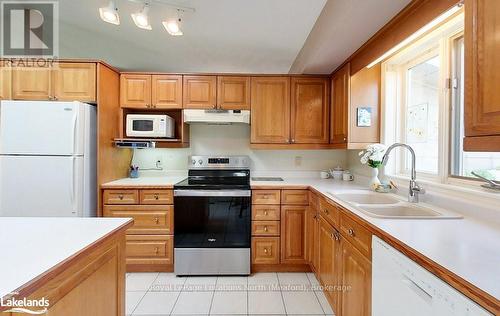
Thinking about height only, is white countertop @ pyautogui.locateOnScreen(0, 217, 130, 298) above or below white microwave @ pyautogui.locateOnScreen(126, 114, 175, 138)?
below

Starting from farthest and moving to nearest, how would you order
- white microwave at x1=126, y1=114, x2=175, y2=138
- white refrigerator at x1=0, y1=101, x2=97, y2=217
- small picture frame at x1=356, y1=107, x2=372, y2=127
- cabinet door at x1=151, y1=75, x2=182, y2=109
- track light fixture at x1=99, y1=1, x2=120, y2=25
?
1. cabinet door at x1=151, y1=75, x2=182, y2=109
2. white microwave at x1=126, y1=114, x2=175, y2=138
3. small picture frame at x1=356, y1=107, x2=372, y2=127
4. white refrigerator at x1=0, y1=101, x2=97, y2=217
5. track light fixture at x1=99, y1=1, x2=120, y2=25

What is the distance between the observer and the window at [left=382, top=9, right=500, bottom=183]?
1.60 m

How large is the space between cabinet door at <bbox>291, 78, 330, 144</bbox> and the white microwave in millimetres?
1464

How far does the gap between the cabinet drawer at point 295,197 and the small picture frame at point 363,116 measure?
86 centimetres

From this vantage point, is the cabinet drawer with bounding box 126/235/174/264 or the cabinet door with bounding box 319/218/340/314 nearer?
the cabinet door with bounding box 319/218/340/314

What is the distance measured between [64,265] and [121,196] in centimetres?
183

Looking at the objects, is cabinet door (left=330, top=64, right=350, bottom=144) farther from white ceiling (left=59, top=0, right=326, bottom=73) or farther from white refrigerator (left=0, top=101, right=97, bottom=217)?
white refrigerator (left=0, top=101, right=97, bottom=217)

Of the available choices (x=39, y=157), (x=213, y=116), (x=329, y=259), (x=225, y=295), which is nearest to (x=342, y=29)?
(x=213, y=116)

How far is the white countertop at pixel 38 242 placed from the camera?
0.71 m

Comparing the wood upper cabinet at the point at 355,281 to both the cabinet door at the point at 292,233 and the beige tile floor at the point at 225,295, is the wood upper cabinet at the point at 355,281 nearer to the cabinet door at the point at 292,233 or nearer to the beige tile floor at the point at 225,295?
the beige tile floor at the point at 225,295

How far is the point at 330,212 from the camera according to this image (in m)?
1.88

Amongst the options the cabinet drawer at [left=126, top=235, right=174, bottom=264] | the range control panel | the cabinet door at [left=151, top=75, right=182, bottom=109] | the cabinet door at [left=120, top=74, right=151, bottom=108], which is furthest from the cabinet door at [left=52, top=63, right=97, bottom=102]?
the cabinet drawer at [left=126, top=235, right=174, bottom=264]

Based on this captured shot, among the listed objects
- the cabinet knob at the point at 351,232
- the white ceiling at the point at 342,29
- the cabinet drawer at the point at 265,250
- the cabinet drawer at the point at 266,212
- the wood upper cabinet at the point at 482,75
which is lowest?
the cabinet drawer at the point at 265,250

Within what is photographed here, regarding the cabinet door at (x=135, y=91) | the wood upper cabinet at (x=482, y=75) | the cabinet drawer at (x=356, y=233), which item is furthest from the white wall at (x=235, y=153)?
the wood upper cabinet at (x=482, y=75)
